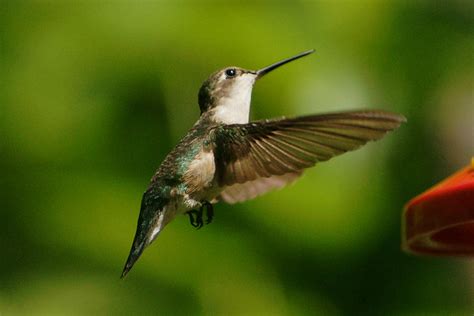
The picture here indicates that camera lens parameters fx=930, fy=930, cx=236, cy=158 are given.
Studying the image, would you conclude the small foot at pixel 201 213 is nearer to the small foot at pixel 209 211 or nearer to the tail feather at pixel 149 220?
the small foot at pixel 209 211

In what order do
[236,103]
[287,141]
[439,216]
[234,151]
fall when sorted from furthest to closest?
[236,103] → [234,151] → [287,141] → [439,216]

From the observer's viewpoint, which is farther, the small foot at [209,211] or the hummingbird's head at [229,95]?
the hummingbird's head at [229,95]

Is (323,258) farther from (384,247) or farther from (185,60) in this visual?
(185,60)

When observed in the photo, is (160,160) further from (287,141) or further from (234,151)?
(287,141)

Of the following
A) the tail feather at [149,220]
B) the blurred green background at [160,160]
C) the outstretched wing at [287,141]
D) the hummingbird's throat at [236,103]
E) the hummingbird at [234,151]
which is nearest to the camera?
the outstretched wing at [287,141]

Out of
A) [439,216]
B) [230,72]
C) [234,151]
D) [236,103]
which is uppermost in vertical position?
[230,72]

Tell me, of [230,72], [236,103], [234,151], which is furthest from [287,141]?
[230,72]

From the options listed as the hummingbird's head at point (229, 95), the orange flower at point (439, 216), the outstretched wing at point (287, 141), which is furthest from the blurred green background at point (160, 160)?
the orange flower at point (439, 216)
